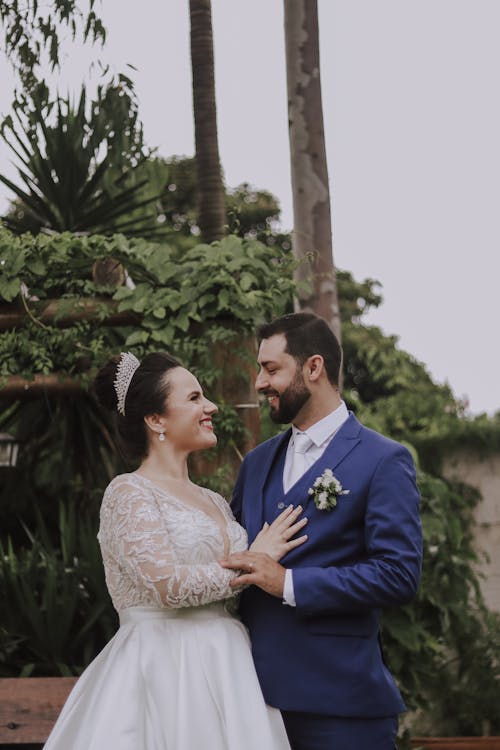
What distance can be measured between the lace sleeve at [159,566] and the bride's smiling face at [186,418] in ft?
1.14

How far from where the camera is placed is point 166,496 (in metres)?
3.29

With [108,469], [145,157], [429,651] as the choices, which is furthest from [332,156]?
[429,651]

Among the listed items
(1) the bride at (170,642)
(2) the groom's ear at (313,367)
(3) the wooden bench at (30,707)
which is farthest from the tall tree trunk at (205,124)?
(1) the bride at (170,642)

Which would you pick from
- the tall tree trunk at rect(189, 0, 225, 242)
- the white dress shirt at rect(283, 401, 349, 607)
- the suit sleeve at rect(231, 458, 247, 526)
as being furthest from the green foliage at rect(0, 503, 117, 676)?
the tall tree trunk at rect(189, 0, 225, 242)

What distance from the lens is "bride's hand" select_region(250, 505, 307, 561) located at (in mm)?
3102

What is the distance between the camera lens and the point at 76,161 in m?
6.53

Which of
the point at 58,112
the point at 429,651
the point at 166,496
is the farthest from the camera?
the point at 58,112

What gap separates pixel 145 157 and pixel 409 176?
3.47 m

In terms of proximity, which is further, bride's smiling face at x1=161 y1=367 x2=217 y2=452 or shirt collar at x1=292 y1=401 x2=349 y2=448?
bride's smiling face at x1=161 y1=367 x2=217 y2=452

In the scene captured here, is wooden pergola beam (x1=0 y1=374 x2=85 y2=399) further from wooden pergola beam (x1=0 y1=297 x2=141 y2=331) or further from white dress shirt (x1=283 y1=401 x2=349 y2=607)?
white dress shirt (x1=283 y1=401 x2=349 y2=607)

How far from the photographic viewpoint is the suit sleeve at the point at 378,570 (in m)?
2.98

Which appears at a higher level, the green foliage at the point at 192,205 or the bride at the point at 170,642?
the green foliage at the point at 192,205

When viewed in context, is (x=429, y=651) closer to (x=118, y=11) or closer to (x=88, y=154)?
(x=88, y=154)

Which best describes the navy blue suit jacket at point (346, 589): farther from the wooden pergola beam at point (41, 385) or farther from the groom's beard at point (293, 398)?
the wooden pergola beam at point (41, 385)
